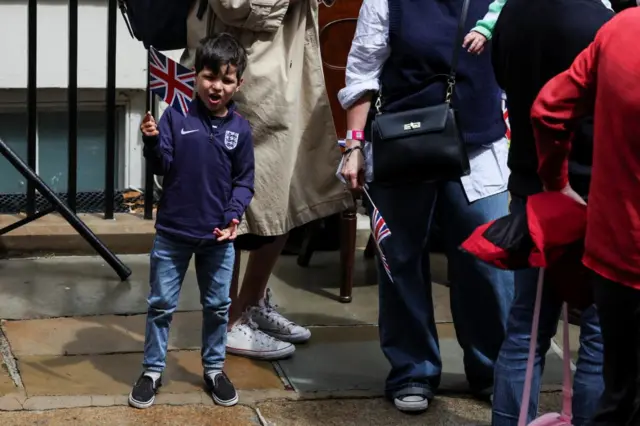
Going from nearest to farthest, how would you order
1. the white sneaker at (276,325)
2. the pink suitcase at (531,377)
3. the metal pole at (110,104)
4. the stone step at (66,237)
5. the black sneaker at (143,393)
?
1. the pink suitcase at (531,377)
2. the black sneaker at (143,393)
3. the white sneaker at (276,325)
4. the stone step at (66,237)
5. the metal pole at (110,104)

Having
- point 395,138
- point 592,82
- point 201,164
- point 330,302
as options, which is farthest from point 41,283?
point 592,82

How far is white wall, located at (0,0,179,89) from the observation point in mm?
6656

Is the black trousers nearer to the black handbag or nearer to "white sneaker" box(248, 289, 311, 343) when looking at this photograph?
the black handbag

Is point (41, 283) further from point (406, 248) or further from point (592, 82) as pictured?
point (592, 82)

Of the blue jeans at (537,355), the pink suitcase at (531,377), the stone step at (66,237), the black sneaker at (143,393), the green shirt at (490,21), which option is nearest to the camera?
the pink suitcase at (531,377)

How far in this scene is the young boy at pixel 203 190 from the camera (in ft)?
14.0

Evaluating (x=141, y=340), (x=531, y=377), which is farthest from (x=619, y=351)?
(x=141, y=340)

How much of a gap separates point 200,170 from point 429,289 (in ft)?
3.45

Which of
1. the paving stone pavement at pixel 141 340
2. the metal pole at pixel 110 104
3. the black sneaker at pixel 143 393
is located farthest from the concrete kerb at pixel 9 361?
the metal pole at pixel 110 104

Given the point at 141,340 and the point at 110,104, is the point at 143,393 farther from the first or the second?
the point at 110,104

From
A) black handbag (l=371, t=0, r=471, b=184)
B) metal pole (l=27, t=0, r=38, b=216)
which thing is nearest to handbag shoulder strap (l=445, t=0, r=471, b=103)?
black handbag (l=371, t=0, r=471, b=184)

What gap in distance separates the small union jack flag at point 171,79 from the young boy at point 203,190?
75mm

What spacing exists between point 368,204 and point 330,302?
130cm

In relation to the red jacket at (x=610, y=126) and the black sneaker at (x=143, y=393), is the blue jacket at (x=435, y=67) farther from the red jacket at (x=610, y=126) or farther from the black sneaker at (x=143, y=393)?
the black sneaker at (x=143, y=393)
